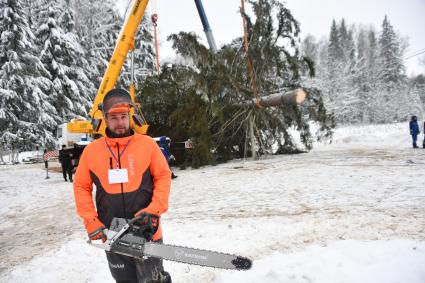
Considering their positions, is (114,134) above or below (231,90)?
below

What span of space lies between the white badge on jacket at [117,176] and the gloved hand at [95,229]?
31 cm

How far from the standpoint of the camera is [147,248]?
77.2 inches

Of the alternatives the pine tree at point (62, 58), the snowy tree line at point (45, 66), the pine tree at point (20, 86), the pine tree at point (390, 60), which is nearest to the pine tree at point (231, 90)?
the pine tree at point (20, 86)

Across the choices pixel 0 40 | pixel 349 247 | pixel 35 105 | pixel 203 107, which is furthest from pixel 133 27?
pixel 0 40

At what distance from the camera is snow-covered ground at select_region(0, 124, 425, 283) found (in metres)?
3.33

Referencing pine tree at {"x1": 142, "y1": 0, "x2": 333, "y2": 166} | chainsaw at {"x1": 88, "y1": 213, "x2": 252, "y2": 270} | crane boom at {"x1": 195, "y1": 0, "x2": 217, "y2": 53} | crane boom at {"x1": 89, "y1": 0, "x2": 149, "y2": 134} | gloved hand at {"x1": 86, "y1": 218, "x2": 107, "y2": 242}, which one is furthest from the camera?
crane boom at {"x1": 195, "y1": 0, "x2": 217, "y2": 53}

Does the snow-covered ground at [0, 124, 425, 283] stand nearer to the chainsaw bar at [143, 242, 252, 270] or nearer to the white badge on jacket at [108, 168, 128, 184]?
the chainsaw bar at [143, 242, 252, 270]

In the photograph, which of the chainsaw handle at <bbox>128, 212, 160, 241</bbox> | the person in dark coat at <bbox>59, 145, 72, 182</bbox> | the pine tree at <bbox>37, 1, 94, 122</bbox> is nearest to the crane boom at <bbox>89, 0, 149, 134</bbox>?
the person in dark coat at <bbox>59, 145, 72, 182</bbox>

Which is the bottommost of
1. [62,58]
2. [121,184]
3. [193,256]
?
[193,256]

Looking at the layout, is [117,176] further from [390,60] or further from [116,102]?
[390,60]

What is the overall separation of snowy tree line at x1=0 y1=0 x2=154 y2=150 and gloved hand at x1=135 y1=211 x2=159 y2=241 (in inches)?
927

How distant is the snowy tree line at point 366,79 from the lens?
3819 cm

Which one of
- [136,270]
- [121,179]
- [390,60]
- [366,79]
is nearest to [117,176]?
[121,179]

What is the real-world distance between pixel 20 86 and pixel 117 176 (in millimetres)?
24423
